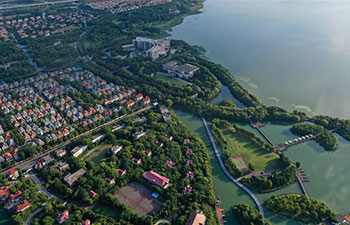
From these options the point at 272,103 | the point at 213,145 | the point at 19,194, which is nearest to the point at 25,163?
the point at 19,194

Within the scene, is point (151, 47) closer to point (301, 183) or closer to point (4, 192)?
point (4, 192)

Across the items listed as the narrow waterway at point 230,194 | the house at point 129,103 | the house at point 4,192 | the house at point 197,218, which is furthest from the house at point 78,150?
the house at point 197,218

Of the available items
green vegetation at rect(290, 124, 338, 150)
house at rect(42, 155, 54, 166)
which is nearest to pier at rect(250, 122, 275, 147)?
green vegetation at rect(290, 124, 338, 150)

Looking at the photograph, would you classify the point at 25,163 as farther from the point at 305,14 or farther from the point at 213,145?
the point at 305,14

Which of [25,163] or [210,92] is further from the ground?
[210,92]

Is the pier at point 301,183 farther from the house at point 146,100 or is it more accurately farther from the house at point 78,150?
the house at point 78,150

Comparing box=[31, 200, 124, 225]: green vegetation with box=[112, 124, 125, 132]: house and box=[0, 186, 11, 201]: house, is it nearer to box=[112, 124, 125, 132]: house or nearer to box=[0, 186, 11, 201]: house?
box=[0, 186, 11, 201]: house
